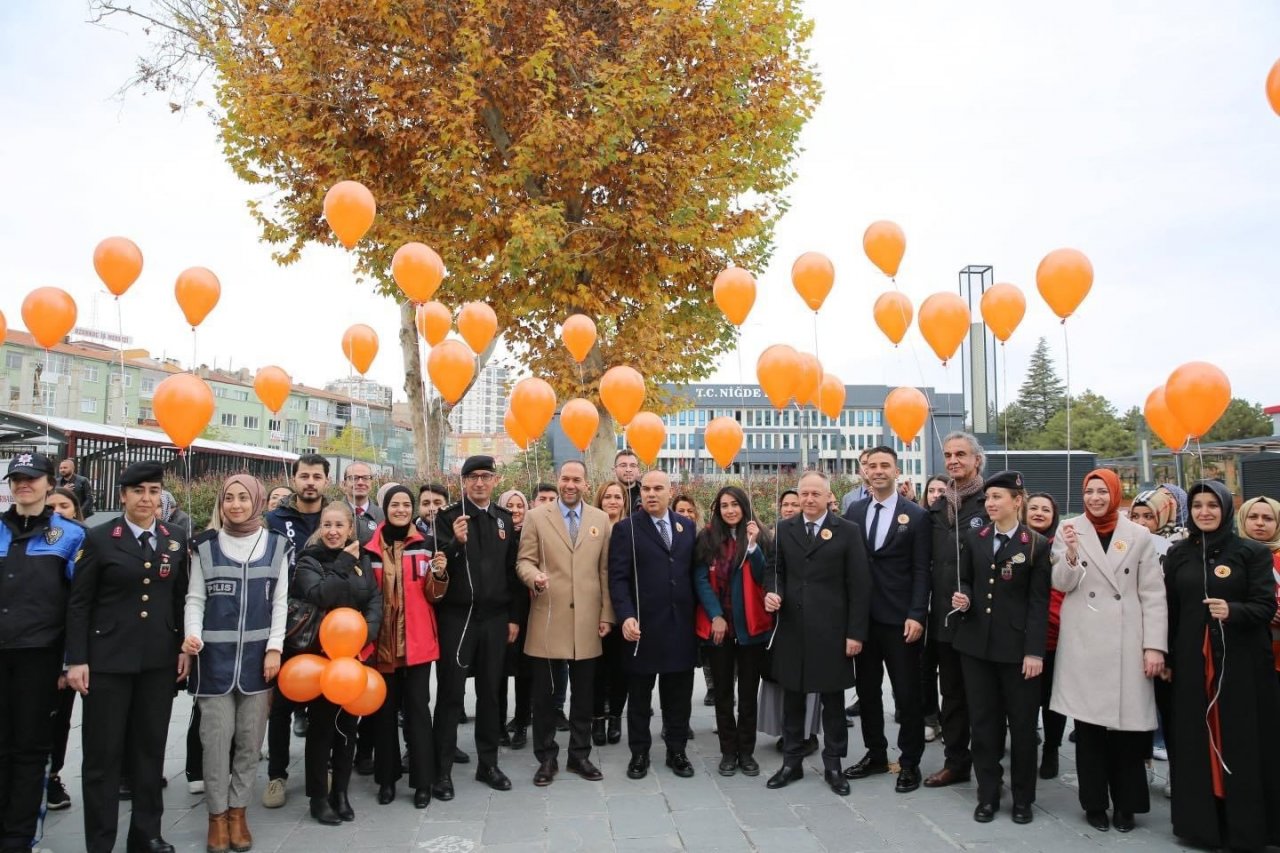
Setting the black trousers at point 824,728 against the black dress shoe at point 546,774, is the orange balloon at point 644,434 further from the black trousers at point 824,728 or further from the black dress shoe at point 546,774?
the black dress shoe at point 546,774

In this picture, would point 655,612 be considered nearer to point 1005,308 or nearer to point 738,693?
point 738,693

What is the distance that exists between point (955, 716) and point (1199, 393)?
2325 mm

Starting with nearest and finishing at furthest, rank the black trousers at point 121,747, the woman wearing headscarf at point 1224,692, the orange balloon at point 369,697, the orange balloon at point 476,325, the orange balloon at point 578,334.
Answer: the black trousers at point 121,747, the woman wearing headscarf at point 1224,692, the orange balloon at point 369,697, the orange balloon at point 476,325, the orange balloon at point 578,334

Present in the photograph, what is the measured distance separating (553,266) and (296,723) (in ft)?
20.8

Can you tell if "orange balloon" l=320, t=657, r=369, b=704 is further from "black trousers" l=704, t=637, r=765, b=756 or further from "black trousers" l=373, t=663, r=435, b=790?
"black trousers" l=704, t=637, r=765, b=756

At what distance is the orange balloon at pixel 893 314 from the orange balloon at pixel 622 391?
6.58ft

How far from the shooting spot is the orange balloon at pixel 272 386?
769cm

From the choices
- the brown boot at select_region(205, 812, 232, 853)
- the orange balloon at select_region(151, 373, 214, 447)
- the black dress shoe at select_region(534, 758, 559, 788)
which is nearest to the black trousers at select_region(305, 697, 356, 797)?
the brown boot at select_region(205, 812, 232, 853)

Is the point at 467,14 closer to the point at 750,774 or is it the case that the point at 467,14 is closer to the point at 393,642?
the point at 393,642

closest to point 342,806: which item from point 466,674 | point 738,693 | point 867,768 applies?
point 466,674

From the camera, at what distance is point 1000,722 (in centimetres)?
470

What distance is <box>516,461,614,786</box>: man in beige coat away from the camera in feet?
16.9

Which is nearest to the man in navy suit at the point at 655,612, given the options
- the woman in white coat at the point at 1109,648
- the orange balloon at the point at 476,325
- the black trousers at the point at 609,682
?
the black trousers at the point at 609,682

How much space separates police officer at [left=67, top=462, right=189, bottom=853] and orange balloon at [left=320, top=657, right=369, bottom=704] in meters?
0.70
